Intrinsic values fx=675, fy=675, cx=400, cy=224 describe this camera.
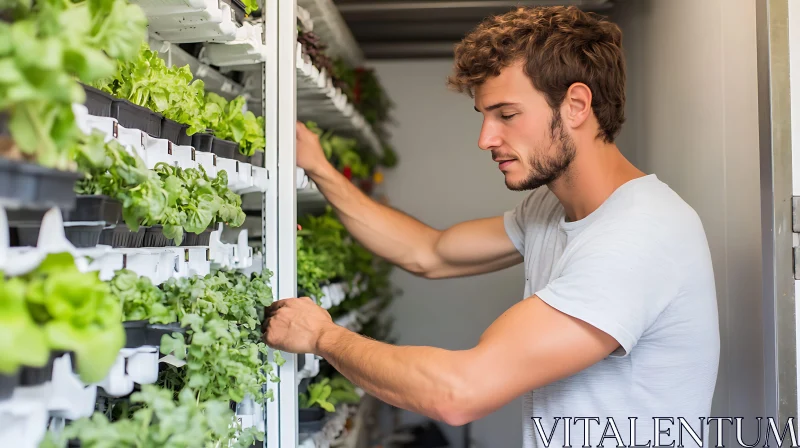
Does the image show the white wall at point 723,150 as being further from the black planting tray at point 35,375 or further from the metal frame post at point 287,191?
the black planting tray at point 35,375

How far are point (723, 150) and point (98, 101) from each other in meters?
1.96

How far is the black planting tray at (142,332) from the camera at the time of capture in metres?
1.08

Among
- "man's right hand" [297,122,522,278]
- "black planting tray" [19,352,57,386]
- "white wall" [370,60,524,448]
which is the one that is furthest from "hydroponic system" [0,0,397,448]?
"white wall" [370,60,524,448]

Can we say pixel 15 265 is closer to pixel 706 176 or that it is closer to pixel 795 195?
pixel 795 195

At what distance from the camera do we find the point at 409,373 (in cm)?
154

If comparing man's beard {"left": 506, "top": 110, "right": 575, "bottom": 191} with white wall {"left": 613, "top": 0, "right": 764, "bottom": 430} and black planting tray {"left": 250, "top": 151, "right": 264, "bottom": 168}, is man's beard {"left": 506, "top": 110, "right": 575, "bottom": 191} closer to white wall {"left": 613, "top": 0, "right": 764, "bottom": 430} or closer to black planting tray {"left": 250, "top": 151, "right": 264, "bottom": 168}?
white wall {"left": 613, "top": 0, "right": 764, "bottom": 430}

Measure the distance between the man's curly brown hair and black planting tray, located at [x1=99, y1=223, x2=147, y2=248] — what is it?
1.08 meters

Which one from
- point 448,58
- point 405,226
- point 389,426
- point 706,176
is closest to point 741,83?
point 706,176

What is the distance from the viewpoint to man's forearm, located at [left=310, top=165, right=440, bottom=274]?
92.9 inches

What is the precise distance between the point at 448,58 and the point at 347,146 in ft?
5.57

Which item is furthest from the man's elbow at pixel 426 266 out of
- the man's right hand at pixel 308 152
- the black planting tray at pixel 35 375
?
the black planting tray at pixel 35 375

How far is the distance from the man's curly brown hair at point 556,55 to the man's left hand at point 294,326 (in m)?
0.80

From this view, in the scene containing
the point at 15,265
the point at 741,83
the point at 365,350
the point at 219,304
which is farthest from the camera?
the point at 741,83

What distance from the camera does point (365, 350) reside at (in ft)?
5.28
